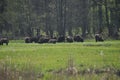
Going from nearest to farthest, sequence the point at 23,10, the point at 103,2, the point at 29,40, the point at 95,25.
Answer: the point at 29,40 < the point at 103,2 < the point at 23,10 < the point at 95,25

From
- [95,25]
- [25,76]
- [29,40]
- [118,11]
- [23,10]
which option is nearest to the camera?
[25,76]

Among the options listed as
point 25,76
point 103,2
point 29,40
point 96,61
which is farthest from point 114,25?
point 25,76

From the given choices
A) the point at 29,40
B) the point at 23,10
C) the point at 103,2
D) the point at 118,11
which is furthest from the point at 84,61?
the point at 23,10

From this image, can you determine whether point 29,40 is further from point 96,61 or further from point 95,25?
point 95,25

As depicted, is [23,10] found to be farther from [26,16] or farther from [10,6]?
[10,6]

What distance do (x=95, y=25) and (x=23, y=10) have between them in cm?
2234

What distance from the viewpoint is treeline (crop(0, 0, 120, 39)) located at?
81188 mm

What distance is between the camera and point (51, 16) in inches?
4126

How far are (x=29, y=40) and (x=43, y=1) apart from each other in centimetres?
4177

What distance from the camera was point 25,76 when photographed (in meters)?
14.2

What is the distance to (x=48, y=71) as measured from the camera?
19.8m

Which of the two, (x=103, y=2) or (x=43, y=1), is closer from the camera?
(x=103, y=2)

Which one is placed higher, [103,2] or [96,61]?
[103,2]

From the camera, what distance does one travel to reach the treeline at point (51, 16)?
81188 mm
